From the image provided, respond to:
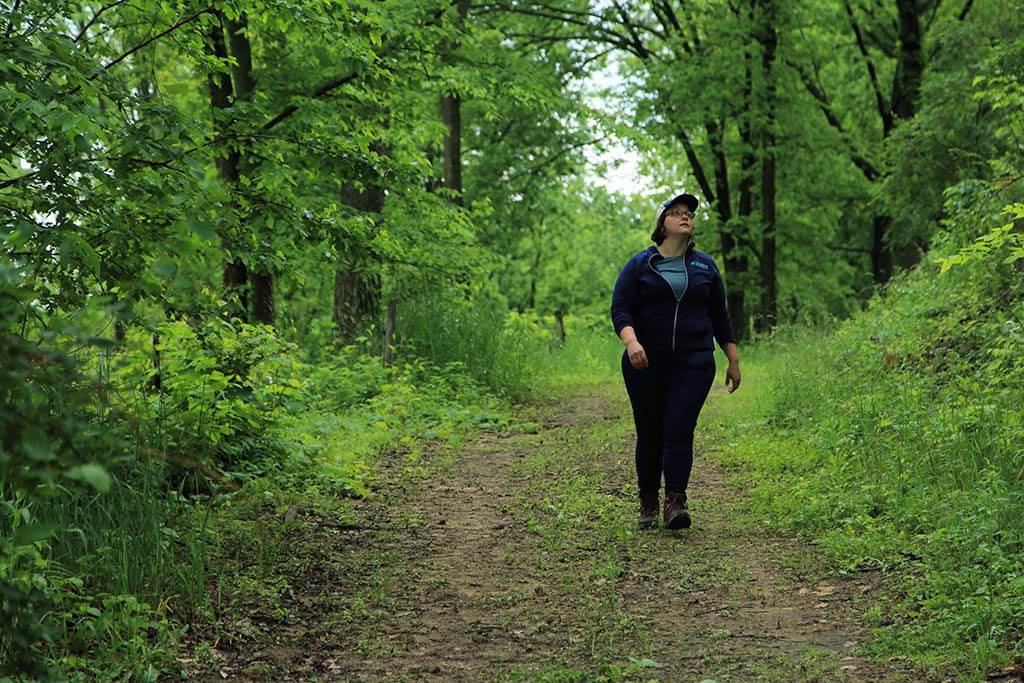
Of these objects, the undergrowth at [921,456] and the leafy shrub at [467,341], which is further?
the leafy shrub at [467,341]

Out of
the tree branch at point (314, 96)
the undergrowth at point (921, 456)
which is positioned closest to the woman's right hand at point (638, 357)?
the undergrowth at point (921, 456)

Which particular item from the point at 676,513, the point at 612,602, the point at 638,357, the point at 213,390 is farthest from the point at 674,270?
the point at 213,390

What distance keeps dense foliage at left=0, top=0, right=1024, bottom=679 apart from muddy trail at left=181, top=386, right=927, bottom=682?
1.21 feet

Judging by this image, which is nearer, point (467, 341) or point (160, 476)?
point (160, 476)

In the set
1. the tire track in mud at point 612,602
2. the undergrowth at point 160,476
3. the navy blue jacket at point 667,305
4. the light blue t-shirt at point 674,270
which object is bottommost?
the tire track in mud at point 612,602

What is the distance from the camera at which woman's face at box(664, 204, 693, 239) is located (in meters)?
5.74

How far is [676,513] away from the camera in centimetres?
571

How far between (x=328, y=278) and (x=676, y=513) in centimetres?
729

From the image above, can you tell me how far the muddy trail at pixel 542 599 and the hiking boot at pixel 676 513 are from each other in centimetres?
9

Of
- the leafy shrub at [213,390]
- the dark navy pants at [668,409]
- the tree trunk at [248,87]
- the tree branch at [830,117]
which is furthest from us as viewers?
the tree branch at [830,117]

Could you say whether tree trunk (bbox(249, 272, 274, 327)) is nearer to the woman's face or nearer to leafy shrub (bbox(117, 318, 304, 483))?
leafy shrub (bbox(117, 318, 304, 483))

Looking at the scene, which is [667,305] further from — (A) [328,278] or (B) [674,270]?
(A) [328,278]

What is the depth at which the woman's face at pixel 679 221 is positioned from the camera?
5738 millimetres

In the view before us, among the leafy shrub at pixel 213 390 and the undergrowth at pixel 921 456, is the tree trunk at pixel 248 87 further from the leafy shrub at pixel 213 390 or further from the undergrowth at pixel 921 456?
the undergrowth at pixel 921 456
